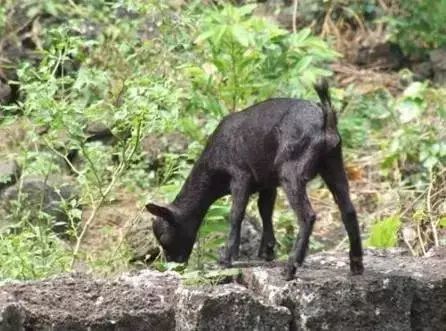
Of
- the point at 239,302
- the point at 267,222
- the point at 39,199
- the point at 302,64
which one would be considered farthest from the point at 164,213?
the point at 302,64

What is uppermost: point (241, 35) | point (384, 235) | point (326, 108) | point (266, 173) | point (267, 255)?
point (326, 108)

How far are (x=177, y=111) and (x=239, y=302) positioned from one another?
225 centimetres

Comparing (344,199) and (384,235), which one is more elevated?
(344,199)

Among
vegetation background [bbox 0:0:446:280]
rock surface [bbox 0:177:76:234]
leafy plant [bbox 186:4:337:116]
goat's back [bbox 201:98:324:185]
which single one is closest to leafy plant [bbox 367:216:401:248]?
vegetation background [bbox 0:0:446:280]

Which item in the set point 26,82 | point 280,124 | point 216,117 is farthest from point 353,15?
point 280,124

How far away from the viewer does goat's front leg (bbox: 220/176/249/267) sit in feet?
20.4

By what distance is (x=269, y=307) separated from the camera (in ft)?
17.9

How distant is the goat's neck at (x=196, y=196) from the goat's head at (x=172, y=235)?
0.18 ft

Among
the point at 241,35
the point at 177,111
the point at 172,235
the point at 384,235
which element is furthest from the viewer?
the point at 241,35

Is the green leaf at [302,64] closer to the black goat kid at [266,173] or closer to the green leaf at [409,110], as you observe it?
the green leaf at [409,110]

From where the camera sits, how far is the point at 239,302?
5.39m

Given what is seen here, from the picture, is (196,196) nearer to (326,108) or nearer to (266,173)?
A: (266,173)

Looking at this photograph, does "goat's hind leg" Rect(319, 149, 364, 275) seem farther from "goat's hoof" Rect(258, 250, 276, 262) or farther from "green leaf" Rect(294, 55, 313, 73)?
"green leaf" Rect(294, 55, 313, 73)

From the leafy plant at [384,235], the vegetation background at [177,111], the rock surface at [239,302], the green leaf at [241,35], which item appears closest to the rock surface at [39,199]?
the vegetation background at [177,111]
